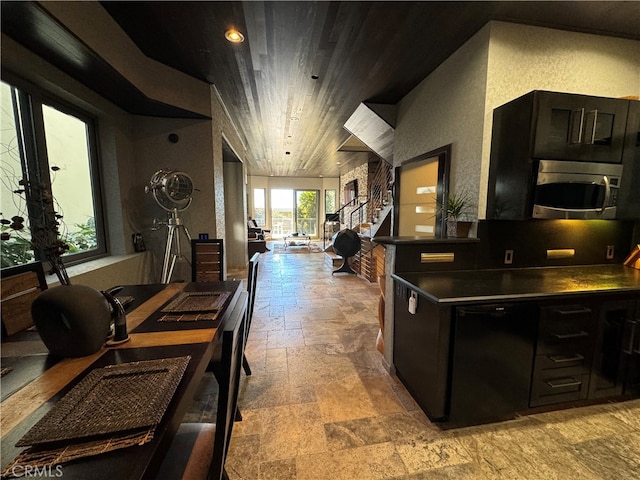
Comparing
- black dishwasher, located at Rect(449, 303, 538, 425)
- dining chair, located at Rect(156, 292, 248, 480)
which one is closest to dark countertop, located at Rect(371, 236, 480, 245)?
black dishwasher, located at Rect(449, 303, 538, 425)

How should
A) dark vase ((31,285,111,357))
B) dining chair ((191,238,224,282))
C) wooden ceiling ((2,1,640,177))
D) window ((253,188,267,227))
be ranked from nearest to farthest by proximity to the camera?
dark vase ((31,285,111,357)) < wooden ceiling ((2,1,640,177)) < dining chair ((191,238,224,282)) < window ((253,188,267,227))

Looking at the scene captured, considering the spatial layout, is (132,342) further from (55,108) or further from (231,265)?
(231,265)

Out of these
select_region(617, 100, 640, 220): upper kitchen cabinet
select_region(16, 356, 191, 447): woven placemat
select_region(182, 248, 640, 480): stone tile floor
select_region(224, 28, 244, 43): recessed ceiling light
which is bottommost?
select_region(182, 248, 640, 480): stone tile floor

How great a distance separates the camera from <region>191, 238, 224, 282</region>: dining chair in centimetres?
274

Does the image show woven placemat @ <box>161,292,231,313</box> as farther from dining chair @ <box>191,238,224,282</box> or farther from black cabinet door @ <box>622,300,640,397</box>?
black cabinet door @ <box>622,300,640,397</box>

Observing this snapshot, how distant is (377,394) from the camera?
2.01m

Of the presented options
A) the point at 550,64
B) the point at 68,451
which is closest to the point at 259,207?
the point at 550,64

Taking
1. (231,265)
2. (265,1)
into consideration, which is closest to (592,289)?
(265,1)

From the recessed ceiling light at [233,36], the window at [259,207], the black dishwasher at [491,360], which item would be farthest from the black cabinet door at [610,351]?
the window at [259,207]

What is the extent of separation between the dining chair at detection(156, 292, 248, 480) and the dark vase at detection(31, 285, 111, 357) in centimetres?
56

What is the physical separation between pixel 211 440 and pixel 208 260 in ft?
6.36

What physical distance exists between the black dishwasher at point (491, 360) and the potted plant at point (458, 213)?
86 centimetres

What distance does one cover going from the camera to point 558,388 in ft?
5.68

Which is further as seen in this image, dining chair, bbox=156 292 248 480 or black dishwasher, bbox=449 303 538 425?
black dishwasher, bbox=449 303 538 425
